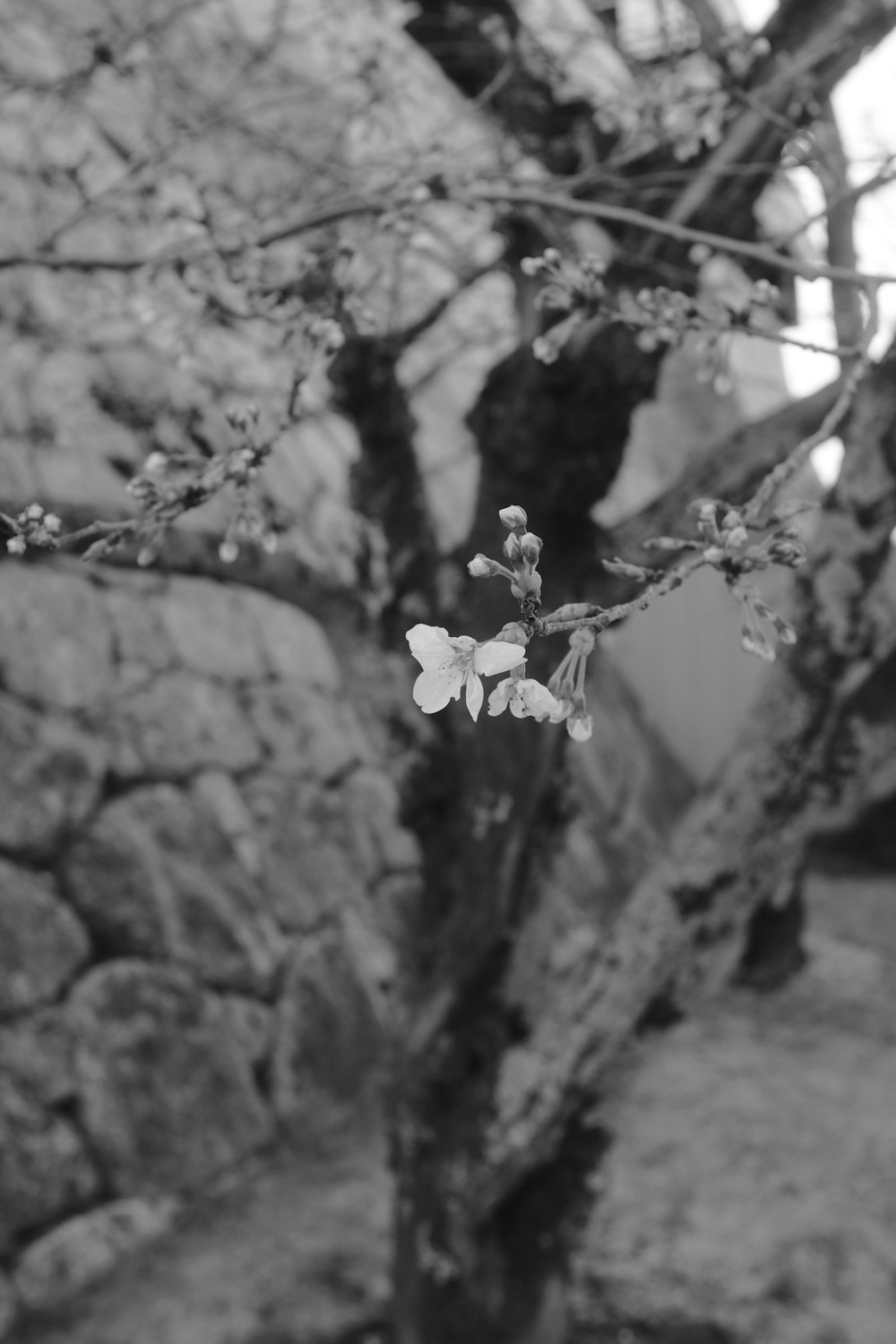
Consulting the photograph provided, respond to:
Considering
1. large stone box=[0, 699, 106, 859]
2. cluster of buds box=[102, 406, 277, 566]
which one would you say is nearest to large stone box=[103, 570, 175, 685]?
large stone box=[0, 699, 106, 859]

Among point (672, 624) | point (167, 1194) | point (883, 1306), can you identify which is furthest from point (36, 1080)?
point (672, 624)

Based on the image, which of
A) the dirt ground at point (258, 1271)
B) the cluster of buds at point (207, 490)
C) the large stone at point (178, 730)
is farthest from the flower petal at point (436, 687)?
the large stone at point (178, 730)

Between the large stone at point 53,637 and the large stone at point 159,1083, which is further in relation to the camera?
the large stone at point 53,637

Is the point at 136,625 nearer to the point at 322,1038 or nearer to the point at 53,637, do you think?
the point at 53,637

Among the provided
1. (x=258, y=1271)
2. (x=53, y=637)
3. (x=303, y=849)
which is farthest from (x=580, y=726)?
(x=303, y=849)

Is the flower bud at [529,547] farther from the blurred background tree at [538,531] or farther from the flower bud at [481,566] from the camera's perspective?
the blurred background tree at [538,531]

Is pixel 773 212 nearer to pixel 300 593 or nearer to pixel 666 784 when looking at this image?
pixel 666 784

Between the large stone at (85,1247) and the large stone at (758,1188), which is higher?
the large stone at (85,1247)
